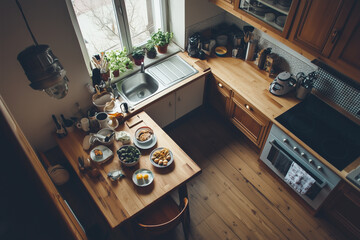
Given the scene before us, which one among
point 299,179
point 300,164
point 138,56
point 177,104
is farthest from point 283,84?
point 138,56

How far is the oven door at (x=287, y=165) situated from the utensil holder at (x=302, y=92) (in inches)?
20.1

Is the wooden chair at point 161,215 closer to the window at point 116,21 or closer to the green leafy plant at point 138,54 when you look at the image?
the green leafy plant at point 138,54

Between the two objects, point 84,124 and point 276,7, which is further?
point 84,124

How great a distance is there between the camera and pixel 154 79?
3.23 metres

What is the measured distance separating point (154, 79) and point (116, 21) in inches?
29.6

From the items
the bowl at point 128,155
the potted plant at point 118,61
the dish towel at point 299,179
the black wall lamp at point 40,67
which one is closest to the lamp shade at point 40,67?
the black wall lamp at point 40,67

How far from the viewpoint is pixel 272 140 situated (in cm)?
288

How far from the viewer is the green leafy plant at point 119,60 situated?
3.06 m

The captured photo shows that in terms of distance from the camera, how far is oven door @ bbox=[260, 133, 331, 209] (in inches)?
101

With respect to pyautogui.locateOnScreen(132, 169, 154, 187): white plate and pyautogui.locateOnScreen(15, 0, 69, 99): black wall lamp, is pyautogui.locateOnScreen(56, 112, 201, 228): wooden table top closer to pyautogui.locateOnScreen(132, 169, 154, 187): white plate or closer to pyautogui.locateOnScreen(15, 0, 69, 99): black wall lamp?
pyautogui.locateOnScreen(132, 169, 154, 187): white plate

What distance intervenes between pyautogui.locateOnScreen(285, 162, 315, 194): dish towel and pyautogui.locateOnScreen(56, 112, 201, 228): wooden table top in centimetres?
99

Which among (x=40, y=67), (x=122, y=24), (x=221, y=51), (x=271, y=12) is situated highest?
(x=40, y=67)

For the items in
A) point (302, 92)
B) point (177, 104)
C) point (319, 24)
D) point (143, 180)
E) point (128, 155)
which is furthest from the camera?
point (177, 104)

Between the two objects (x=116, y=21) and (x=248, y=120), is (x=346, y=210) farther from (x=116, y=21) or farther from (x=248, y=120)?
(x=116, y=21)
